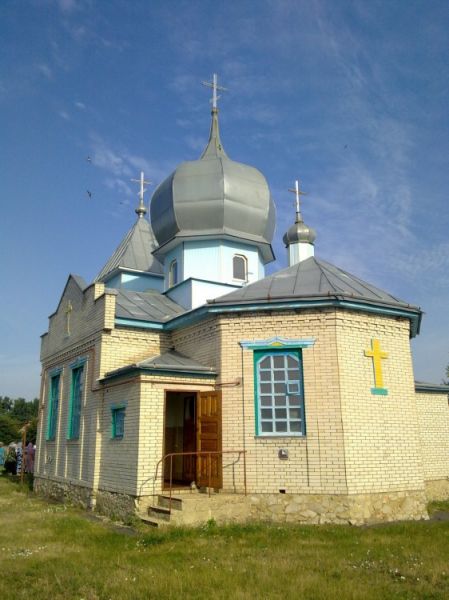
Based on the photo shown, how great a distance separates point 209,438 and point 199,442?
11.0 inches

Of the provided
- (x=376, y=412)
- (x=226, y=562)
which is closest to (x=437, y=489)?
(x=376, y=412)

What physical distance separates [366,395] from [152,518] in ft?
14.9

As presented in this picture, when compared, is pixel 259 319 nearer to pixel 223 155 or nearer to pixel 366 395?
pixel 366 395

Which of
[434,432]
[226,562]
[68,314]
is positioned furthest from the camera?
[68,314]

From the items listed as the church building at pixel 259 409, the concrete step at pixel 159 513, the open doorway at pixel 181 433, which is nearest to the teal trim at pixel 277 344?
the church building at pixel 259 409

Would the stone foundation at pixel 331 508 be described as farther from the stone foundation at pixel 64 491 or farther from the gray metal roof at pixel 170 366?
the stone foundation at pixel 64 491

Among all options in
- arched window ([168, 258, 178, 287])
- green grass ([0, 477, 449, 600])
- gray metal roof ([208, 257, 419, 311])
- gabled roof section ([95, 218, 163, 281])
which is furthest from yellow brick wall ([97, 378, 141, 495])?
gabled roof section ([95, 218, 163, 281])

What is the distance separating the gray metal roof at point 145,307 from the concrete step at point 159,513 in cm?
449

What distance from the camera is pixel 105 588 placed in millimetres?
5816

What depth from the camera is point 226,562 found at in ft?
22.3

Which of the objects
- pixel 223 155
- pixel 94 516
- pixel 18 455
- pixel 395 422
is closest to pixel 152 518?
pixel 94 516

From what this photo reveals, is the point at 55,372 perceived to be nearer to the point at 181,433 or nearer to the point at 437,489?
the point at 181,433

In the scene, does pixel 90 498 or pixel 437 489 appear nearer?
pixel 90 498

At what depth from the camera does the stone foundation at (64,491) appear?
40.3 feet
